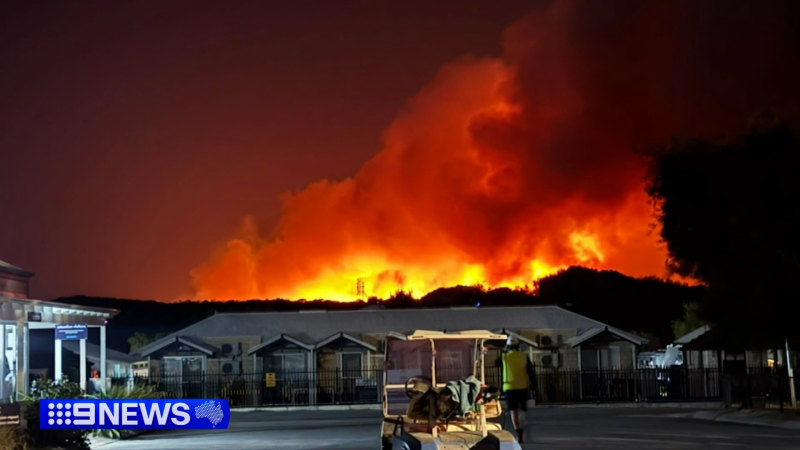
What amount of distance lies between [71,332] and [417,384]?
644 inches

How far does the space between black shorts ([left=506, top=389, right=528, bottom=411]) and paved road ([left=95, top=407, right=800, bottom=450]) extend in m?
0.75

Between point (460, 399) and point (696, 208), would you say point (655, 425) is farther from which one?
point (460, 399)

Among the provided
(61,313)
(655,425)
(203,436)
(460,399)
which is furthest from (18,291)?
(460,399)

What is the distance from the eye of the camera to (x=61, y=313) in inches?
1223

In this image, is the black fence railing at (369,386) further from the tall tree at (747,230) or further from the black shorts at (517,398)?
the black shorts at (517,398)

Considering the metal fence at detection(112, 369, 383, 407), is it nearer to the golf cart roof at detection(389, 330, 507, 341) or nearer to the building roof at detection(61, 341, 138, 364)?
the building roof at detection(61, 341, 138, 364)

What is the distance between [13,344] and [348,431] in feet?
28.3

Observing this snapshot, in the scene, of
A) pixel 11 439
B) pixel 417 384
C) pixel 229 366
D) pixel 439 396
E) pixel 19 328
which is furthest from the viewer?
pixel 229 366

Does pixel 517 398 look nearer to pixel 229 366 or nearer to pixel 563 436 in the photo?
pixel 563 436

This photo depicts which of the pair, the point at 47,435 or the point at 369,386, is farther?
the point at 369,386

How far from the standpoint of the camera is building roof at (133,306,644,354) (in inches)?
2329

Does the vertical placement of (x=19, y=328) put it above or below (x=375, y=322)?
below

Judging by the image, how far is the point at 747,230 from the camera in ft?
111

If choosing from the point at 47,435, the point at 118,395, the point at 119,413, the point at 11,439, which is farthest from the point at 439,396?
the point at 118,395
